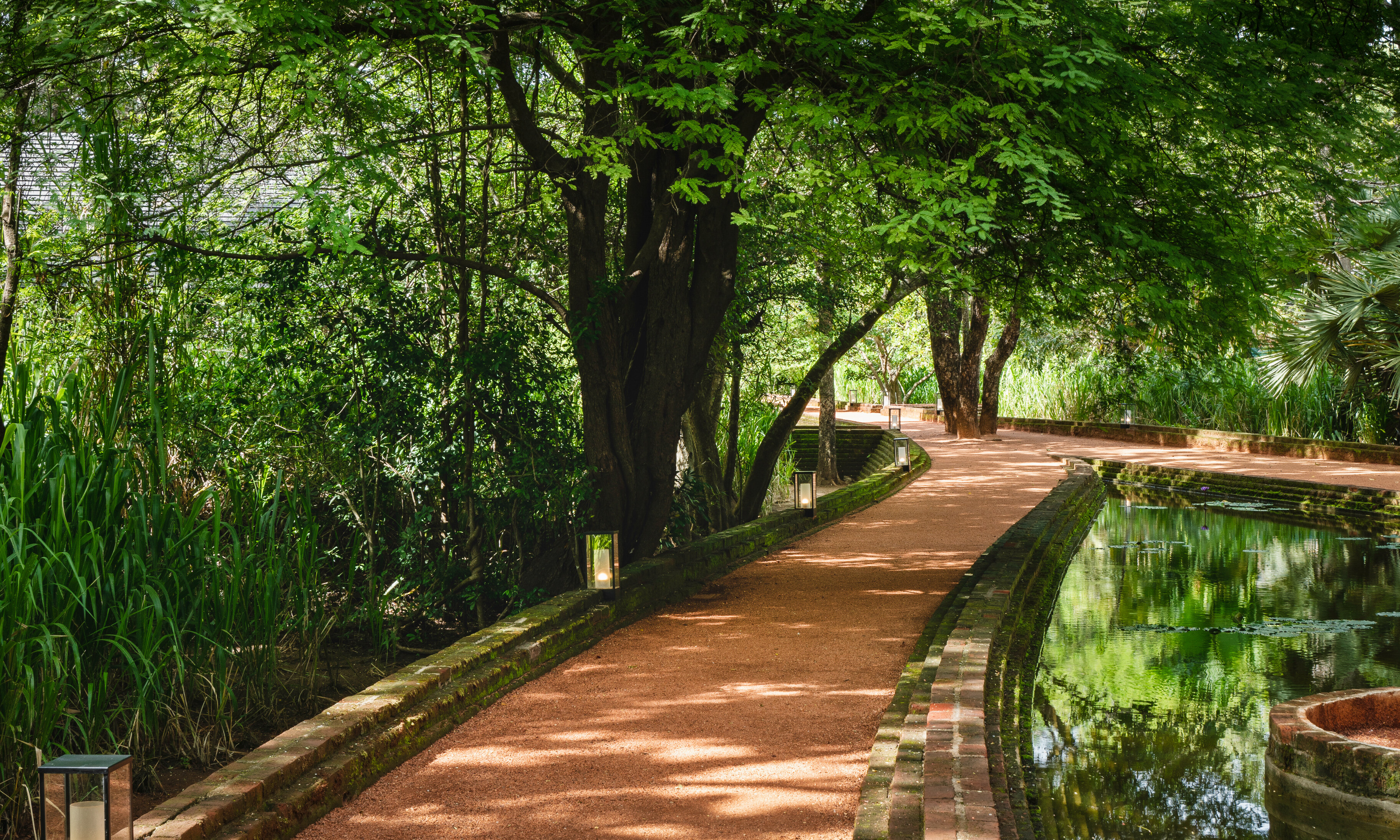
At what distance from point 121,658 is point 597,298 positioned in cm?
435

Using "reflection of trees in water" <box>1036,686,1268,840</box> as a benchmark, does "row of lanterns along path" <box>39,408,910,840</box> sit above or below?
above

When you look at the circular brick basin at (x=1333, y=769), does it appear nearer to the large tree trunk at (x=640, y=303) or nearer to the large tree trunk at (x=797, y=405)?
the large tree trunk at (x=640, y=303)

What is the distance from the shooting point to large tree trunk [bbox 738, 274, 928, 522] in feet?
43.8

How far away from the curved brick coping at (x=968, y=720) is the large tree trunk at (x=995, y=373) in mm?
15804

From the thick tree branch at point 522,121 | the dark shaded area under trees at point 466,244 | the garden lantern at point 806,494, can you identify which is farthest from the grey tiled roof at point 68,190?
the garden lantern at point 806,494

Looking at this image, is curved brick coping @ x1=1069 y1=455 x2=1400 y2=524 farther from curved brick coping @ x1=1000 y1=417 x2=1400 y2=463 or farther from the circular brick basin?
the circular brick basin

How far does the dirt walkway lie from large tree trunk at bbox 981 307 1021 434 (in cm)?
1675

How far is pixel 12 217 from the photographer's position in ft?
22.7

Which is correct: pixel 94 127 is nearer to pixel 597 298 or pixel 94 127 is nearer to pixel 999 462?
pixel 597 298

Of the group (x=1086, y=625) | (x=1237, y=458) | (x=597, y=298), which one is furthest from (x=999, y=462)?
(x=597, y=298)

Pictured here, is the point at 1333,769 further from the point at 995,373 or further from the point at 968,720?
the point at 995,373

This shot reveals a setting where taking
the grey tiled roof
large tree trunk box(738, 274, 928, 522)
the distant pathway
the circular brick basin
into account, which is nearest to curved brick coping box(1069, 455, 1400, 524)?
large tree trunk box(738, 274, 928, 522)

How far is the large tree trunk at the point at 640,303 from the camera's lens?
351 inches

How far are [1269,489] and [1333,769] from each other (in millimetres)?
13402
